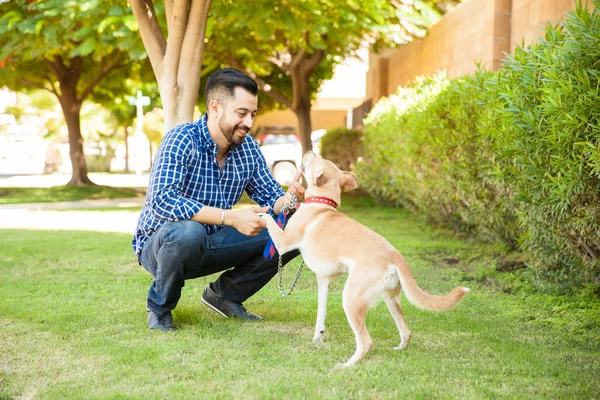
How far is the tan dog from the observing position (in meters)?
4.03

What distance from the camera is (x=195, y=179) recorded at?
197 inches

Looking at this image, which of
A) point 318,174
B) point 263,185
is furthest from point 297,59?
point 318,174

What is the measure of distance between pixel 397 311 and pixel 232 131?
1.62 m

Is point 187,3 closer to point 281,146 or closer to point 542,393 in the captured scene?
point 542,393

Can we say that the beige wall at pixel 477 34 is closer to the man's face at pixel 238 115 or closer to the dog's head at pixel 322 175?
the dog's head at pixel 322 175

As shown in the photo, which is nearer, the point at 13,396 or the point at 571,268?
the point at 13,396

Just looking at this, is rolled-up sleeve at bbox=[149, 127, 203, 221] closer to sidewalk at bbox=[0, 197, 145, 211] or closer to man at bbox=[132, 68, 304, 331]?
man at bbox=[132, 68, 304, 331]

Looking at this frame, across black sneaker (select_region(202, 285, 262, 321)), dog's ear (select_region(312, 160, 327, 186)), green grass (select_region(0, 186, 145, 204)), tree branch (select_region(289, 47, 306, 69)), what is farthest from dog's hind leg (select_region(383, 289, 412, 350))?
green grass (select_region(0, 186, 145, 204))

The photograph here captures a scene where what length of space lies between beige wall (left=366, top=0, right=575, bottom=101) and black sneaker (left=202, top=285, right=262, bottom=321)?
15.2 ft

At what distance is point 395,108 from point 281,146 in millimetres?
13464

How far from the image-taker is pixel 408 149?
33.6ft

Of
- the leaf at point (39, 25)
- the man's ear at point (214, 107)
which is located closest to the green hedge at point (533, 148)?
the man's ear at point (214, 107)

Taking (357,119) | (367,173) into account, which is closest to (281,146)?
(357,119)

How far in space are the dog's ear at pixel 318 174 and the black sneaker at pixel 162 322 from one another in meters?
1.37
